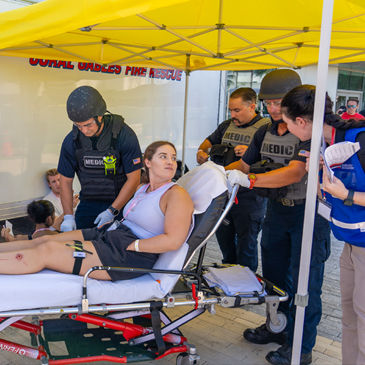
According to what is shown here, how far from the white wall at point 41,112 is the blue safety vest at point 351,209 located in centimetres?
391

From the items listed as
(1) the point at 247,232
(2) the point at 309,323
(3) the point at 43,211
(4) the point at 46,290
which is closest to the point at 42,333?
(4) the point at 46,290

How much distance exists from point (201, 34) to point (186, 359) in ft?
10.8

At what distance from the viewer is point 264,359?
296 centimetres

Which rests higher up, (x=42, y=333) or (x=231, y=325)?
(x=42, y=333)

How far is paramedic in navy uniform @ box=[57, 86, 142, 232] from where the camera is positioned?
3.47 meters

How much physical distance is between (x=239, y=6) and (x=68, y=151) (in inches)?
85.4

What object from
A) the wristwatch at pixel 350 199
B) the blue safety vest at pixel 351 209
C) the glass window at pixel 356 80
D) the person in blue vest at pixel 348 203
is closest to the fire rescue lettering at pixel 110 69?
the person in blue vest at pixel 348 203

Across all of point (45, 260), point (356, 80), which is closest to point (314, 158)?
point (45, 260)

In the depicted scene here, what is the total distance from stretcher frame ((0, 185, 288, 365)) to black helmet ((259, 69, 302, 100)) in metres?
0.94

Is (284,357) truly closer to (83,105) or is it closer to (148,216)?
(148,216)

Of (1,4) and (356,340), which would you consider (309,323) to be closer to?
(356,340)

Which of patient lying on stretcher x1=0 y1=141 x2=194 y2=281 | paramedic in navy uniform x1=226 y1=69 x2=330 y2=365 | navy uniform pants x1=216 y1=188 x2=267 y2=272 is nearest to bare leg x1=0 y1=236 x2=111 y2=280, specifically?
patient lying on stretcher x1=0 y1=141 x2=194 y2=281

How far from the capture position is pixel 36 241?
2883 mm

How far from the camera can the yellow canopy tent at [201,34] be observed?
2.17 meters
